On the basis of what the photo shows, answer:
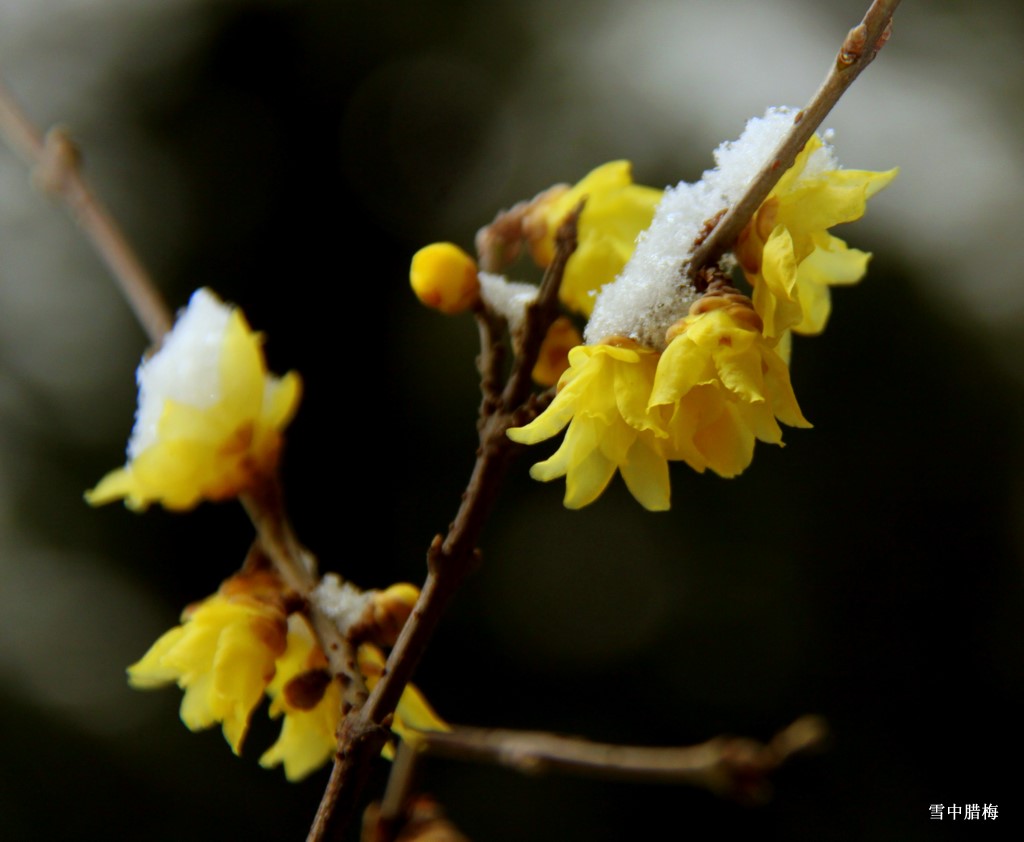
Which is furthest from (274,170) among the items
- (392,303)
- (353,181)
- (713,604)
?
(713,604)

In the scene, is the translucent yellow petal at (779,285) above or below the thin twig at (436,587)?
above

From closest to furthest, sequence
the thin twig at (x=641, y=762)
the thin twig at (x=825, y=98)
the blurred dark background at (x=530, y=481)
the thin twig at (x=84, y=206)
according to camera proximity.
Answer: the thin twig at (x=825, y=98), the thin twig at (x=641, y=762), the thin twig at (x=84, y=206), the blurred dark background at (x=530, y=481)

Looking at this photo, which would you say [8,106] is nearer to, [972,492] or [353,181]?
[353,181]

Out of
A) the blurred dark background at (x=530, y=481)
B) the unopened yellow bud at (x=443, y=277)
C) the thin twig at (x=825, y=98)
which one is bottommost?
the blurred dark background at (x=530, y=481)

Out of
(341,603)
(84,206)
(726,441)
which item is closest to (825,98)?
(726,441)

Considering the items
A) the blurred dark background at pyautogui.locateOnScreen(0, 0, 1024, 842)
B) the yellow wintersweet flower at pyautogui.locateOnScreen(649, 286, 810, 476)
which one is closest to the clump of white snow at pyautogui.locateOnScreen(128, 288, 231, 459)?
the yellow wintersweet flower at pyautogui.locateOnScreen(649, 286, 810, 476)

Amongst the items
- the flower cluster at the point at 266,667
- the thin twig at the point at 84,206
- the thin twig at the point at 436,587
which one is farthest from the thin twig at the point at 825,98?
the thin twig at the point at 84,206

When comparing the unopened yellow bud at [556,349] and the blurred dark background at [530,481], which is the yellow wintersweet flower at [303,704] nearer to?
the unopened yellow bud at [556,349]

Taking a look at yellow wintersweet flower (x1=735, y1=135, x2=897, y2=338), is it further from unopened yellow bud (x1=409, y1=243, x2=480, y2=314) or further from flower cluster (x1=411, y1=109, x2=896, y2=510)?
unopened yellow bud (x1=409, y1=243, x2=480, y2=314)
